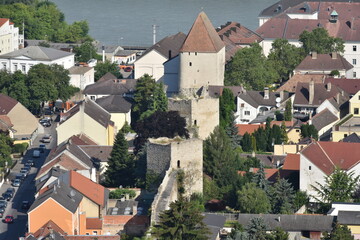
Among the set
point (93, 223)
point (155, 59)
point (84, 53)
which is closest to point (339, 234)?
point (93, 223)

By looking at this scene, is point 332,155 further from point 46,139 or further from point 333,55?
point 333,55

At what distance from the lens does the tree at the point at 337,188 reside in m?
32.0

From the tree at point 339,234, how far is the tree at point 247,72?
16.2 m

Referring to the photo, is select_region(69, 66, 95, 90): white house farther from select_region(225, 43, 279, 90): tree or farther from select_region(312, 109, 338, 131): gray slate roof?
select_region(312, 109, 338, 131): gray slate roof

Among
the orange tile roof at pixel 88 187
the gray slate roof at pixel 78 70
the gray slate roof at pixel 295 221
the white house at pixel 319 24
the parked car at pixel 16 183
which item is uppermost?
the white house at pixel 319 24

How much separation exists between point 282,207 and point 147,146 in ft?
10.7

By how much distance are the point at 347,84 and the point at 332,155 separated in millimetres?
11368

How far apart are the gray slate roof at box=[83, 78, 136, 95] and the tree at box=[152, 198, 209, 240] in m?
17.5

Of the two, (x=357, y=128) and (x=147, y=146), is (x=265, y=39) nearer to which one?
(x=357, y=128)

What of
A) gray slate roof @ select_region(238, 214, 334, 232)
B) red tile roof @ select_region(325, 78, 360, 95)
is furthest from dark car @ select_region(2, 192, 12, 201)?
red tile roof @ select_region(325, 78, 360, 95)

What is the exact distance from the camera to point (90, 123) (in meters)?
39.3

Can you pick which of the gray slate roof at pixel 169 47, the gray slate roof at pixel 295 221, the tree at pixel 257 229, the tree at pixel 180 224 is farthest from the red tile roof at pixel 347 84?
the tree at pixel 180 224

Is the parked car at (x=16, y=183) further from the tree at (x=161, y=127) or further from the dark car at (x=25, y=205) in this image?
the tree at (x=161, y=127)

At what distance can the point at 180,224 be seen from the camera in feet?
90.4
